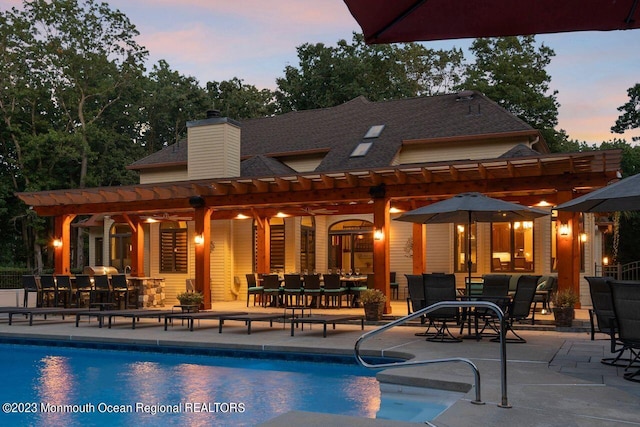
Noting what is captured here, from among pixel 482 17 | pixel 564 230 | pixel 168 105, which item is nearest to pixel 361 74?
Result: pixel 168 105

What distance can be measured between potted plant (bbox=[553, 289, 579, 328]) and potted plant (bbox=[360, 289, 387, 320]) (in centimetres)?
325

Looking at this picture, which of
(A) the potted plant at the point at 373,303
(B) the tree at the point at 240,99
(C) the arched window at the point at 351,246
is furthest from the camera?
(B) the tree at the point at 240,99

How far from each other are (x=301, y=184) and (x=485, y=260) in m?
6.45

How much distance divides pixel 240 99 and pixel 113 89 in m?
6.72

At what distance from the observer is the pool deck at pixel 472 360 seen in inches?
196

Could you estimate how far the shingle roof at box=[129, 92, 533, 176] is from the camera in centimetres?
1780

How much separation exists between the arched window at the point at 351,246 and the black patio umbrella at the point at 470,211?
848 centimetres

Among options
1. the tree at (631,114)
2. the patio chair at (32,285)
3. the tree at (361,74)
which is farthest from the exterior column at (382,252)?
the tree at (631,114)

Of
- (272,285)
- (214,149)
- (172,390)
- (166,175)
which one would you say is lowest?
(172,390)

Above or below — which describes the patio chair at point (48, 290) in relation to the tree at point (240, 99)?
below

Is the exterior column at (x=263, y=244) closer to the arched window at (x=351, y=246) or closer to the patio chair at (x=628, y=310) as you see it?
the arched window at (x=351, y=246)

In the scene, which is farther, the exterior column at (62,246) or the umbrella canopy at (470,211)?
the exterior column at (62,246)

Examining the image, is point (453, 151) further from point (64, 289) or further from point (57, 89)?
point (57, 89)

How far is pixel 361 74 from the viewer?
32031 millimetres
